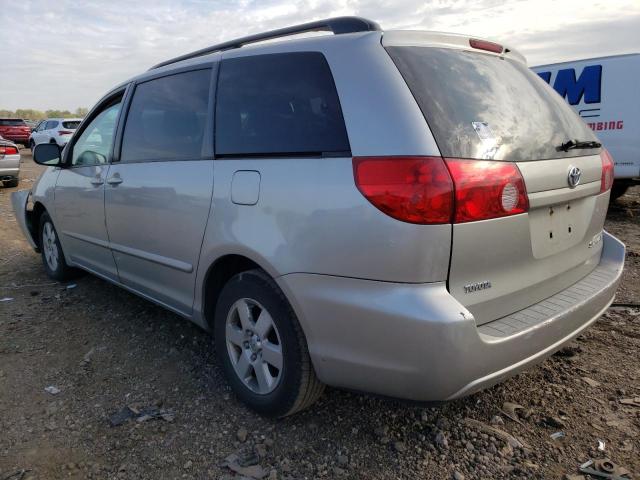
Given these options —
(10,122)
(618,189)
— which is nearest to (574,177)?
(618,189)

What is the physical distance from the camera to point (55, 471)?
2.31 meters

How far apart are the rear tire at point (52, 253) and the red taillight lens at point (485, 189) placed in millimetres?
4017

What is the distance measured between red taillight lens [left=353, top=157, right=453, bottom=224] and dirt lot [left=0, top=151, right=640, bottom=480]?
936 mm

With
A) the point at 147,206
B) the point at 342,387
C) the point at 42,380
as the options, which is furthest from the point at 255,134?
the point at 42,380

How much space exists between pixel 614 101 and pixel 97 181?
24.0 ft

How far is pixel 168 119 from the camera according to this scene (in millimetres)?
3266

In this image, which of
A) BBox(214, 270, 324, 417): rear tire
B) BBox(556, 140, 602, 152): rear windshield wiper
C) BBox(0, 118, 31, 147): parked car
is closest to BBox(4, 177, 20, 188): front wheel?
BBox(214, 270, 324, 417): rear tire

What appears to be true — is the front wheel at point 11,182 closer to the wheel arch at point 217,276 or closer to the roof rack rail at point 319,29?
the roof rack rail at point 319,29

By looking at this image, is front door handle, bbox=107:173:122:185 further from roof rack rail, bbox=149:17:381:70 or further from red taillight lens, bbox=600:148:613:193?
red taillight lens, bbox=600:148:613:193

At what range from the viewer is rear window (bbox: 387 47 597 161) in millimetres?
2029

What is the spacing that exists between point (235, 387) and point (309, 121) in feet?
4.73

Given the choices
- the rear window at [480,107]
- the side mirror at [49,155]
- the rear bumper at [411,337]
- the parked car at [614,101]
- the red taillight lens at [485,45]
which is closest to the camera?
→ the rear bumper at [411,337]

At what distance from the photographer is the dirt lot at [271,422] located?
2.29 meters

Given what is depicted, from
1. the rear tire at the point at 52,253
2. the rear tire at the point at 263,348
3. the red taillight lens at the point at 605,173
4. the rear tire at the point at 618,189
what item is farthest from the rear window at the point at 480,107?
the rear tire at the point at 618,189
